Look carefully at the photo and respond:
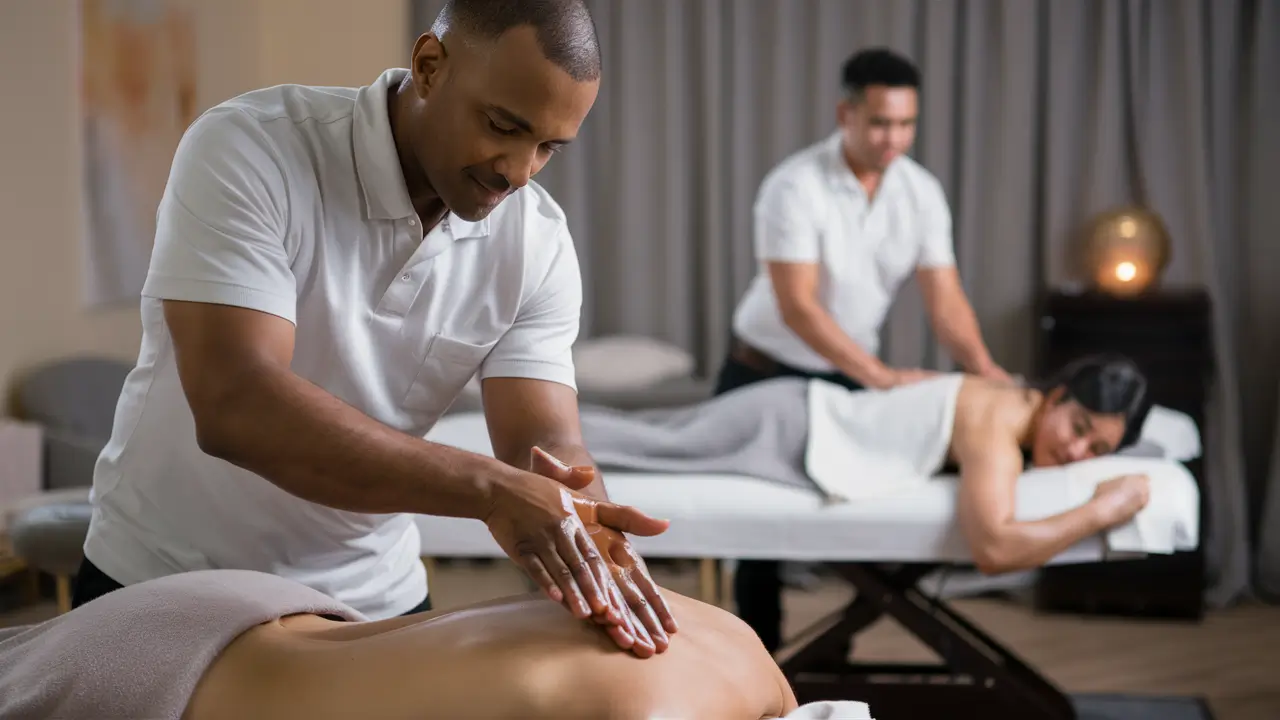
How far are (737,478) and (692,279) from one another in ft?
6.83

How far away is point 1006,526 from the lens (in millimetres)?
2555

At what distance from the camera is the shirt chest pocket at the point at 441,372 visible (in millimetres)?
1475

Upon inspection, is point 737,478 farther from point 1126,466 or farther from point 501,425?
point 501,425

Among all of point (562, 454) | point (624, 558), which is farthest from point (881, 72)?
point (624, 558)

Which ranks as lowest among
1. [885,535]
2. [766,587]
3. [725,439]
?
[766,587]

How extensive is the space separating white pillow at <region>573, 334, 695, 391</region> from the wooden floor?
0.66 meters

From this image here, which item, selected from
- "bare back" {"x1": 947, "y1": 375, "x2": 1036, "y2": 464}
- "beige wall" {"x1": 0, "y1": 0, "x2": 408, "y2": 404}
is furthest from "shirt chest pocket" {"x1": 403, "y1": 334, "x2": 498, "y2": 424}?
"beige wall" {"x1": 0, "y1": 0, "x2": 408, "y2": 404}

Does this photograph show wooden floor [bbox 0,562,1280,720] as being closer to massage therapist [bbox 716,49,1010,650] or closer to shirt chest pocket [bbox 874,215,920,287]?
massage therapist [bbox 716,49,1010,650]

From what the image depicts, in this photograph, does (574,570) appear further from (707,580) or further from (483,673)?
(707,580)

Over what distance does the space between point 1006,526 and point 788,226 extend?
38.2 inches

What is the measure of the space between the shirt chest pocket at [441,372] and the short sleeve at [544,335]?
0.07ft

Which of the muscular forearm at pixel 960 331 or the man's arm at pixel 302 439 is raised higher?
the man's arm at pixel 302 439

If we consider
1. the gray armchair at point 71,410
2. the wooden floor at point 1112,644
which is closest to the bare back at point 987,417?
the wooden floor at point 1112,644

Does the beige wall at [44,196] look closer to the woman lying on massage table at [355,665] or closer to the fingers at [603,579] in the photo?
the woman lying on massage table at [355,665]
